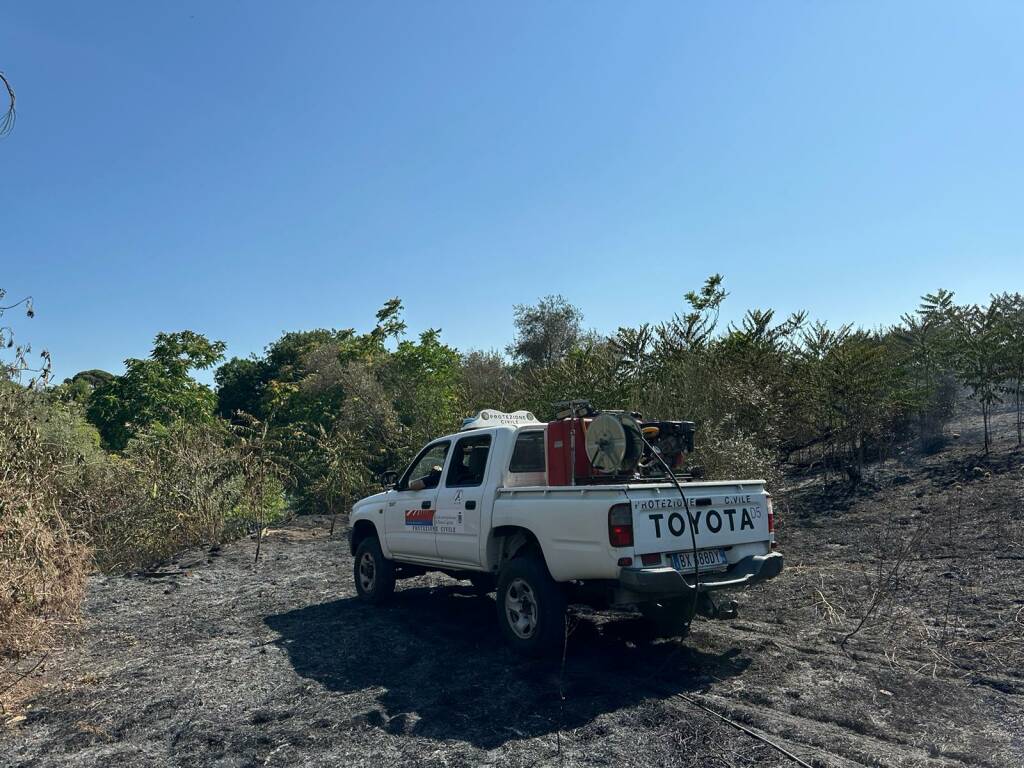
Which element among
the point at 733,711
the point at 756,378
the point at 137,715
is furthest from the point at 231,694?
the point at 756,378

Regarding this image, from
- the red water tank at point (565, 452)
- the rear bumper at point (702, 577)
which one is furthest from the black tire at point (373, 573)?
the rear bumper at point (702, 577)

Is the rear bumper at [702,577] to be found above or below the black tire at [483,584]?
above

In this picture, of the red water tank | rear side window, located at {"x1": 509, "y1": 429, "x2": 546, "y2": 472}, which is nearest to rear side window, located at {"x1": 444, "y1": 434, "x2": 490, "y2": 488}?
rear side window, located at {"x1": 509, "y1": 429, "x2": 546, "y2": 472}

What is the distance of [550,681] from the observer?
18.7 feet

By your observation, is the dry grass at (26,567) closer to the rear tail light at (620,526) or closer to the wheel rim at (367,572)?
the wheel rim at (367,572)

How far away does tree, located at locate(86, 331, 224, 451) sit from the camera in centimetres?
2384

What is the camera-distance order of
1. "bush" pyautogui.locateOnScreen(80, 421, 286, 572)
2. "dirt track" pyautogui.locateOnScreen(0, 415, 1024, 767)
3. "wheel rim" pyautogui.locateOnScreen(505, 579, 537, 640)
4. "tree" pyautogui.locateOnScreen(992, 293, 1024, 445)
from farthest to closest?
1. "tree" pyautogui.locateOnScreen(992, 293, 1024, 445)
2. "bush" pyautogui.locateOnScreen(80, 421, 286, 572)
3. "wheel rim" pyautogui.locateOnScreen(505, 579, 537, 640)
4. "dirt track" pyautogui.locateOnScreen(0, 415, 1024, 767)

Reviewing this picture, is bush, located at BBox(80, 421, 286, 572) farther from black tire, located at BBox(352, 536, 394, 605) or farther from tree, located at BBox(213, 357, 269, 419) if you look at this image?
tree, located at BBox(213, 357, 269, 419)

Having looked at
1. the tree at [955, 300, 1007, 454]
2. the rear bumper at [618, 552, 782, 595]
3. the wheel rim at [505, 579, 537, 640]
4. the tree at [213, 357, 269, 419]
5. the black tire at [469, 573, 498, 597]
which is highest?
the tree at [213, 357, 269, 419]

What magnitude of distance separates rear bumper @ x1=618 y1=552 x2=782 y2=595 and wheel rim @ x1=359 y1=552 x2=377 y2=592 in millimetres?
4158

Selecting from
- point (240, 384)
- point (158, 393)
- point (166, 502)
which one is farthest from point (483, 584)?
point (240, 384)

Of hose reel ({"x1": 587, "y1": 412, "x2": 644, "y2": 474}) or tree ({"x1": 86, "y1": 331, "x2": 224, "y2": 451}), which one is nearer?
hose reel ({"x1": 587, "y1": 412, "x2": 644, "y2": 474})

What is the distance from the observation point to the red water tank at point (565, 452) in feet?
22.2

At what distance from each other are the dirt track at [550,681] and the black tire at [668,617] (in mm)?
212
